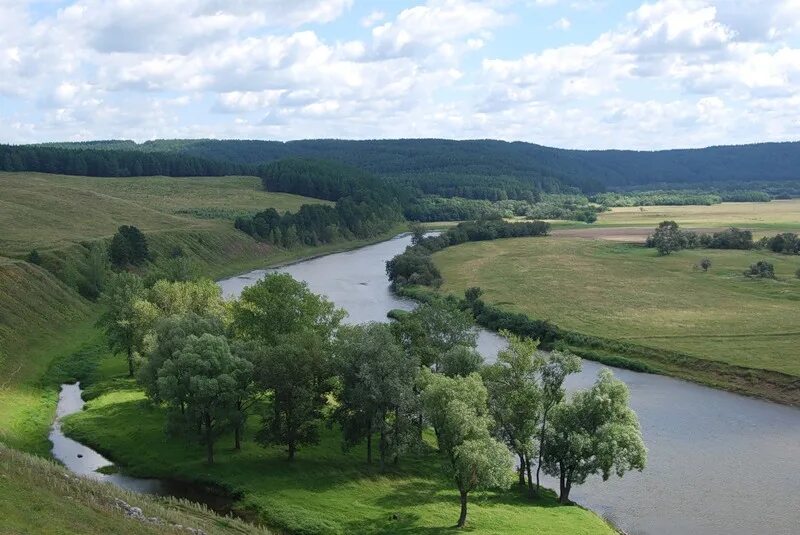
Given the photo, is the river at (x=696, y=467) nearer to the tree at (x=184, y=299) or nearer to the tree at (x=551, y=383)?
the tree at (x=551, y=383)

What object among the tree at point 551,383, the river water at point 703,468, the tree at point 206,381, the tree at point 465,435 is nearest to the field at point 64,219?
the tree at point 206,381

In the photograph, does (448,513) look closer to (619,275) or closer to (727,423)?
(727,423)

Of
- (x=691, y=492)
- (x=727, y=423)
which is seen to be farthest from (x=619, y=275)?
(x=691, y=492)

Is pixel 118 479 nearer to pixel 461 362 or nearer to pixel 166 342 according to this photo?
pixel 166 342

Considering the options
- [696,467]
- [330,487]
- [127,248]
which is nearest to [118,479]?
[330,487]

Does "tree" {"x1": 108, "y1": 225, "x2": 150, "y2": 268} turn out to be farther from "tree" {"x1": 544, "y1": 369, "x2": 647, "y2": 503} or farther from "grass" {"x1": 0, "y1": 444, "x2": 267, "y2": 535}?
"tree" {"x1": 544, "y1": 369, "x2": 647, "y2": 503}

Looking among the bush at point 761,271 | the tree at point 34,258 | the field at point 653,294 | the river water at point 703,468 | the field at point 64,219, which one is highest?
the field at point 64,219
